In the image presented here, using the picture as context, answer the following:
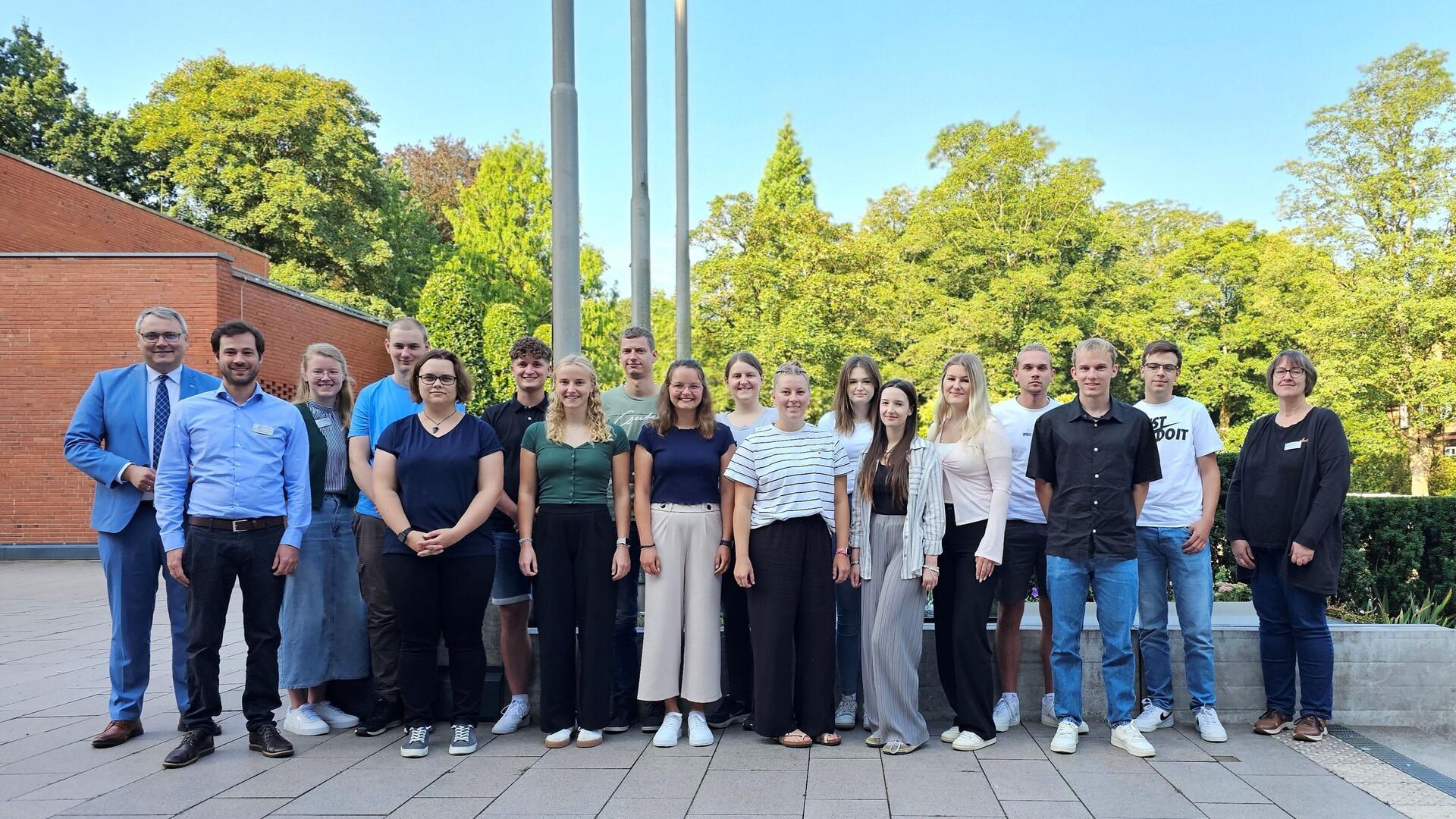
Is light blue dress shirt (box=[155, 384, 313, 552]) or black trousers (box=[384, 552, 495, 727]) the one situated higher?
light blue dress shirt (box=[155, 384, 313, 552])

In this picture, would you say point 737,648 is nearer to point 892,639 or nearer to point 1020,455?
point 892,639

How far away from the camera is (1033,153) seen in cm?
3114

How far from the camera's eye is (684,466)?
517cm

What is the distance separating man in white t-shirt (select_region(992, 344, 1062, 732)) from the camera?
5.21 metres

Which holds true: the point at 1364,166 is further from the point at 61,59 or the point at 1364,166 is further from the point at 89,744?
the point at 61,59

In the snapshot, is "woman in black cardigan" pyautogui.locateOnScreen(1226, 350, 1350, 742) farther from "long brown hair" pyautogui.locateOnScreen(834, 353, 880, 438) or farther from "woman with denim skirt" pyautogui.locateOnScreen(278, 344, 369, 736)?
"woman with denim skirt" pyautogui.locateOnScreen(278, 344, 369, 736)

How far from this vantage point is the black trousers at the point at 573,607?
512 cm

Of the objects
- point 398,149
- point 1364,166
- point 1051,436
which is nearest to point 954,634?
point 1051,436

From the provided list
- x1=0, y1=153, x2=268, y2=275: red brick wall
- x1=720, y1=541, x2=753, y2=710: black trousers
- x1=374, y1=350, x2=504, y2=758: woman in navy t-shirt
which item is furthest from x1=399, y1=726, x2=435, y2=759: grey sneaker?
x1=0, y1=153, x2=268, y2=275: red brick wall

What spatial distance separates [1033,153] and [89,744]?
30782mm

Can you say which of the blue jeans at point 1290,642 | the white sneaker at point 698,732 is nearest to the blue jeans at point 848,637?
the white sneaker at point 698,732

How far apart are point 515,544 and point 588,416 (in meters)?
0.85

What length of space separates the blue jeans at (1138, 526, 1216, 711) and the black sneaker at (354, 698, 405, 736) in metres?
4.06

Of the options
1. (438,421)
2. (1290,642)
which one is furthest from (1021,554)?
(438,421)
